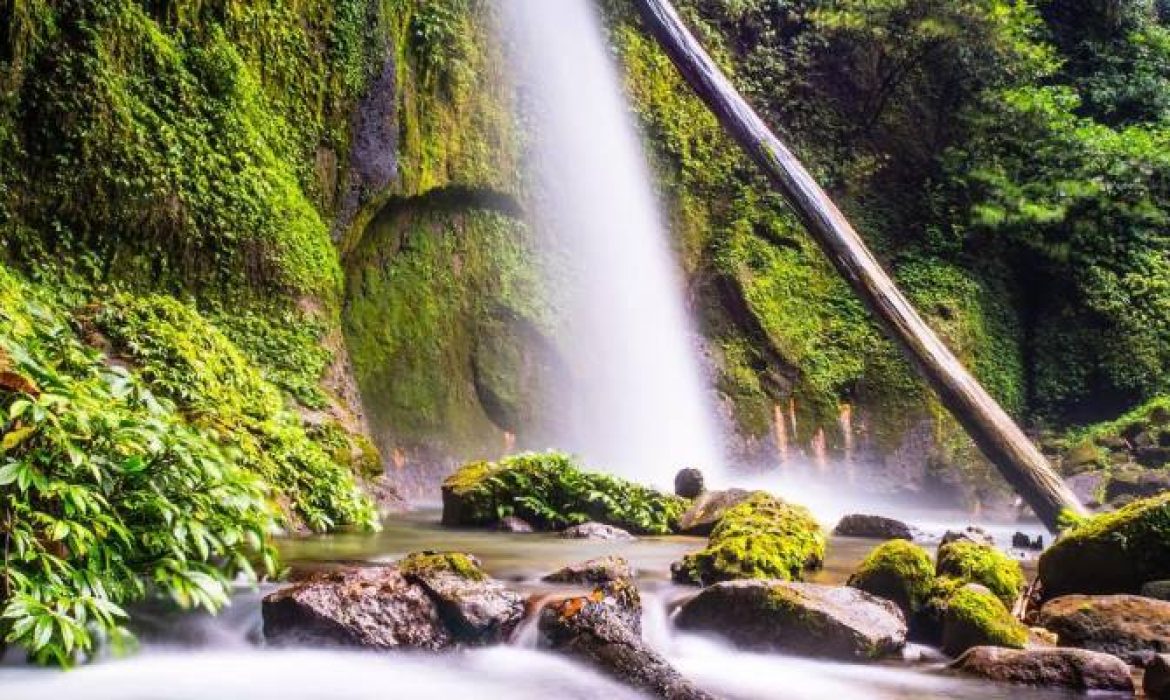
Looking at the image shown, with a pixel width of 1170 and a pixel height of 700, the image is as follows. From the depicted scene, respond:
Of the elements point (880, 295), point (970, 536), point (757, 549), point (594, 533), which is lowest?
point (970, 536)

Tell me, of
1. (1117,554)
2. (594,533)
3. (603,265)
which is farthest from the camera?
(603,265)

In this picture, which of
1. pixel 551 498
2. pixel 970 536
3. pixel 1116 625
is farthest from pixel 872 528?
pixel 1116 625

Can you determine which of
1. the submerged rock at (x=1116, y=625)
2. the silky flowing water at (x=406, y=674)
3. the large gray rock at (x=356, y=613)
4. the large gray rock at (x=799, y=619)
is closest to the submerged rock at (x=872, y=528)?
the submerged rock at (x=1116, y=625)

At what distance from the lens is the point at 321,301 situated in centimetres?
973

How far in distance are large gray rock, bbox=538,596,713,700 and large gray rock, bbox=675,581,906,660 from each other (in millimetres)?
651

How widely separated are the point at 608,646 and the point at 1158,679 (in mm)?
2324

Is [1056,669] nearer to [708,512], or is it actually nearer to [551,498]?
[708,512]

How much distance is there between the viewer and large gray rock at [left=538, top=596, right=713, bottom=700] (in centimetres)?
386

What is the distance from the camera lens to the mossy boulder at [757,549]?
5625 millimetres

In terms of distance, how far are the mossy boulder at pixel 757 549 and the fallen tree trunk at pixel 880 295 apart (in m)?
1.94

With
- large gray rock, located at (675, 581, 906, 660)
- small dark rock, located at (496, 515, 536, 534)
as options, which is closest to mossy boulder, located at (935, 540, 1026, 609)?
large gray rock, located at (675, 581, 906, 660)

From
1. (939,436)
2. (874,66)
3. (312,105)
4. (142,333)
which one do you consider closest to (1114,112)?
(874,66)

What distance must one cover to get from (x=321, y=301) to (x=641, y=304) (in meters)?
4.91

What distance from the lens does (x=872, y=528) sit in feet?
28.3
